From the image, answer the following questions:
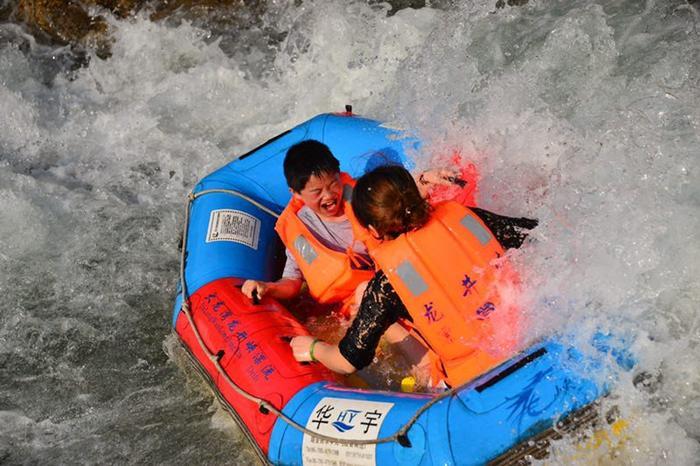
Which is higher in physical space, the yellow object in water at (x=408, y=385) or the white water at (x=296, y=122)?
the white water at (x=296, y=122)

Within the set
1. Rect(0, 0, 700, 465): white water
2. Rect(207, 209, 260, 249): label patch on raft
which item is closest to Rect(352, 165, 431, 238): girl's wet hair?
Rect(0, 0, 700, 465): white water

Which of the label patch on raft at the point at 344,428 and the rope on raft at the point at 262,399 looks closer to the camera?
the rope on raft at the point at 262,399

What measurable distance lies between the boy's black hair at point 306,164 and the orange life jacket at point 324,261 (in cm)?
23

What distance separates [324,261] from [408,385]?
748mm

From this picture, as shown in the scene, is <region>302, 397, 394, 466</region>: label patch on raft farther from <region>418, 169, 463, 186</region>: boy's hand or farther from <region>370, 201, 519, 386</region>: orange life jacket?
<region>418, 169, 463, 186</region>: boy's hand

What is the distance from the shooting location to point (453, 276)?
329 centimetres

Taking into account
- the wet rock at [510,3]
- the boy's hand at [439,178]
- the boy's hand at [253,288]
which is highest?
the wet rock at [510,3]

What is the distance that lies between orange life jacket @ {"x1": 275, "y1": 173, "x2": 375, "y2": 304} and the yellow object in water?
0.56 m

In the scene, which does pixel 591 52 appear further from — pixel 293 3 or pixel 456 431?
pixel 456 431

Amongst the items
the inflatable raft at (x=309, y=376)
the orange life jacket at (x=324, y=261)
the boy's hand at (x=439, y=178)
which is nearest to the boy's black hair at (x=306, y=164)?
the orange life jacket at (x=324, y=261)

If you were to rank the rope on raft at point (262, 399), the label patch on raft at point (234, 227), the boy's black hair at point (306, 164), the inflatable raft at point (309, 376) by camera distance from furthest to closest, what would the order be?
the label patch on raft at point (234, 227), the boy's black hair at point (306, 164), the rope on raft at point (262, 399), the inflatable raft at point (309, 376)

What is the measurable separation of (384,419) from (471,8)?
455 cm

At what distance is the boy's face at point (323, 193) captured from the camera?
3.95 m

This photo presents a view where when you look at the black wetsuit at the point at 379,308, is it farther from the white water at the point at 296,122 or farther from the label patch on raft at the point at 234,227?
the label patch on raft at the point at 234,227
